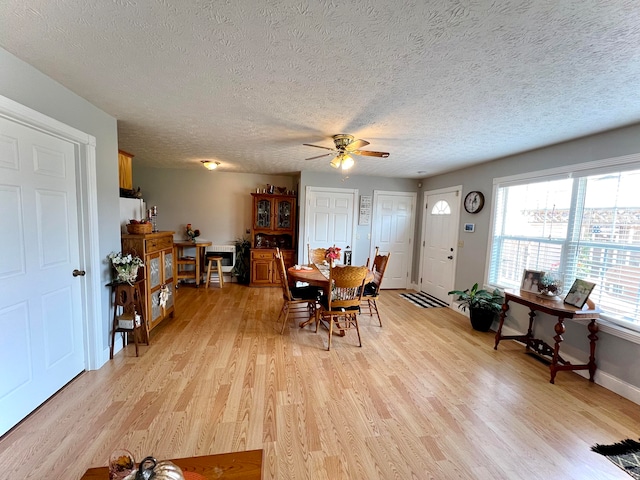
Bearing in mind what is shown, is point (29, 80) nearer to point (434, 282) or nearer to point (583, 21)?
point (583, 21)

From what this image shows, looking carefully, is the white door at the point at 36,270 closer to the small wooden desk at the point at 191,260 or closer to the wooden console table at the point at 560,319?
the small wooden desk at the point at 191,260

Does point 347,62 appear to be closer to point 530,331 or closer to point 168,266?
point 168,266

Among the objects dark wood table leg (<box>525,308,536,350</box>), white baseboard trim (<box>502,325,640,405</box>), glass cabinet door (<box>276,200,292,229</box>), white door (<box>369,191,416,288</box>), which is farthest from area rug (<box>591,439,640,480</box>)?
glass cabinet door (<box>276,200,292,229</box>)

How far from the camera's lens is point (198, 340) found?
3.07 m

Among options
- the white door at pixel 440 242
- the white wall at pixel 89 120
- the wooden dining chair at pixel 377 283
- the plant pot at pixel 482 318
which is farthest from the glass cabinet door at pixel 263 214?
the plant pot at pixel 482 318

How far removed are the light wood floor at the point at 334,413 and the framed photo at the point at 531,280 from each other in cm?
74

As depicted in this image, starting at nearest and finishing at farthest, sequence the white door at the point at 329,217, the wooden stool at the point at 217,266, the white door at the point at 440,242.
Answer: the white door at the point at 440,242 → the white door at the point at 329,217 → the wooden stool at the point at 217,266

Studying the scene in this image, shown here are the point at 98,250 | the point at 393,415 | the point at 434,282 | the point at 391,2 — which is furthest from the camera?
the point at 434,282

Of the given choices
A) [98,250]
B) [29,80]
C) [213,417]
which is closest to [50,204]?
[98,250]

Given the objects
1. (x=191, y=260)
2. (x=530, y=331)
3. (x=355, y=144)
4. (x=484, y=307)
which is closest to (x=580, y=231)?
(x=530, y=331)

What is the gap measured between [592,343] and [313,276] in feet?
8.98

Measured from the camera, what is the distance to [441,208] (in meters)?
4.93

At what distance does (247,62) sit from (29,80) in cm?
143

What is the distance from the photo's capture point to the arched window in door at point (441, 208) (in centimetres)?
476
